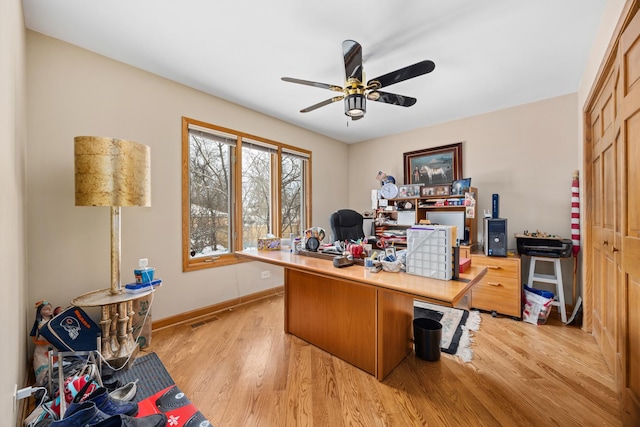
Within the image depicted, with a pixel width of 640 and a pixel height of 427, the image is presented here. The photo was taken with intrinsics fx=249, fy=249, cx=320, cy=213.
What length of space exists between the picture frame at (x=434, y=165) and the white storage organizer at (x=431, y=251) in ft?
8.51

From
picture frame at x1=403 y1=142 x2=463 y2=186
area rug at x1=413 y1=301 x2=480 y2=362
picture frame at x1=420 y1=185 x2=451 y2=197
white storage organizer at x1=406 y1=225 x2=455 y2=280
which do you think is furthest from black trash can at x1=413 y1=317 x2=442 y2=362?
picture frame at x1=403 y1=142 x2=463 y2=186

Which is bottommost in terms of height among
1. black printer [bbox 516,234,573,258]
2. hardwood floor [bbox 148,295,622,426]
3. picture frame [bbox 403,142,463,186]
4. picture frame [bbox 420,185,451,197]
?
hardwood floor [bbox 148,295,622,426]

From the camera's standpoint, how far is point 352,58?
5.96ft

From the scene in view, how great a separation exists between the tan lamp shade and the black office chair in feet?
6.87

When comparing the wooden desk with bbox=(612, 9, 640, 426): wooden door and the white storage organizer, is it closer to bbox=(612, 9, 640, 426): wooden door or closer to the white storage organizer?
the white storage organizer

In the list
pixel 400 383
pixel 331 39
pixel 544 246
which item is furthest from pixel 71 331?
pixel 544 246

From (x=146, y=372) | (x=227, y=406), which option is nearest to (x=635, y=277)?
(x=227, y=406)

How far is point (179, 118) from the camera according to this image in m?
2.74

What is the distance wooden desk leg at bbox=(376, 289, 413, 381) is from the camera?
177cm

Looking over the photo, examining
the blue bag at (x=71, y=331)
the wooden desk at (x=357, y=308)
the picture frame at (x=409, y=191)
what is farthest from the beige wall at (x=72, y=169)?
the picture frame at (x=409, y=191)

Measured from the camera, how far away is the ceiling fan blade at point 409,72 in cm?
169

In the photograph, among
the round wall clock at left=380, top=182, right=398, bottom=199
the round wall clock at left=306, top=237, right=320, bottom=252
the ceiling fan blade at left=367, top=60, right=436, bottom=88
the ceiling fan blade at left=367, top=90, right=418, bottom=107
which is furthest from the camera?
the round wall clock at left=380, top=182, right=398, bottom=199

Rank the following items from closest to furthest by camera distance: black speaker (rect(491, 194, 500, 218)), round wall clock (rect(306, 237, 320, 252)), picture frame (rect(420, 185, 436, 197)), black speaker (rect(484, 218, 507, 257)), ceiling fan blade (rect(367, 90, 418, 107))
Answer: ceiling fan blade (rect(367, 90, 418, 107)) → round wall clock (rect(306, 237, 320, 252)) → black speaker (rect(484, 218, 507, 257)) → black speaker (rect(491, 194, 500, 218)) → picture frame (rect(420, 185, 436, 197))

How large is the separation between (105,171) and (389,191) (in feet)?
11.3
